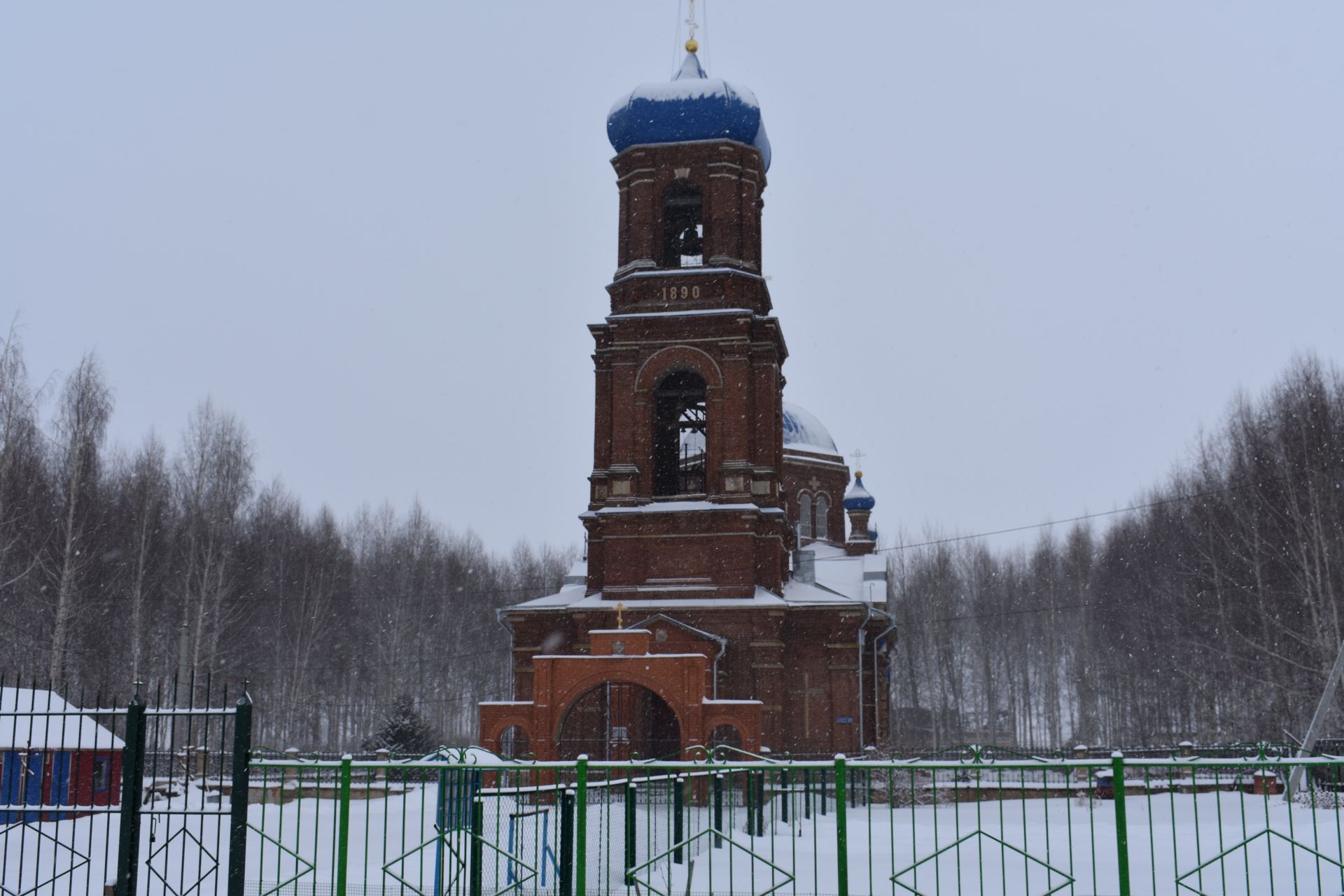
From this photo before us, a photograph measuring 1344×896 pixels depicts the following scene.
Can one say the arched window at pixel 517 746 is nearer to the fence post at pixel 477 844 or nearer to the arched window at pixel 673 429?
the arched window at pixel 673 429

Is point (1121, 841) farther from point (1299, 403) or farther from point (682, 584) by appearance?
point (1299, 403)

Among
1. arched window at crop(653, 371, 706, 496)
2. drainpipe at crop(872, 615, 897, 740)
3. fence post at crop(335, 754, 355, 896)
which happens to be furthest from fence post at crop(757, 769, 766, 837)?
drainpipe at crop(872, 615, 897, 740)

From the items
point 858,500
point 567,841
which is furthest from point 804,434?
point 567,841

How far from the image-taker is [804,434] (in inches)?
1620

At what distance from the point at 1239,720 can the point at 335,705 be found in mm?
31047

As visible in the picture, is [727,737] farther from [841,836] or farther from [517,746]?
[841,836]

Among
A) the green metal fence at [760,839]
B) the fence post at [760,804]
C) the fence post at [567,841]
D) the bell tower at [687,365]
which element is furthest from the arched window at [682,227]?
the fence post at [567,841]

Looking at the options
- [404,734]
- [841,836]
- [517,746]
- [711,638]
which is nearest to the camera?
[841,836]

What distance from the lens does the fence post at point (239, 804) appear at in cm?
848

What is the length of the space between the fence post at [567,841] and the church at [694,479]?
14.1 metres

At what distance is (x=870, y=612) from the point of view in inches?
1065

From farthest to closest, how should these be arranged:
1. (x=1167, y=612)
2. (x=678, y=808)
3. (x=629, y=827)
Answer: (x=1167, y=612) < (x=678, y=808) < (x=629, y=827)

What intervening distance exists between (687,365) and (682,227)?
3.77 m

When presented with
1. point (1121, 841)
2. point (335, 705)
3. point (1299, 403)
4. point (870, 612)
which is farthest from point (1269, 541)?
point (335, 705)
